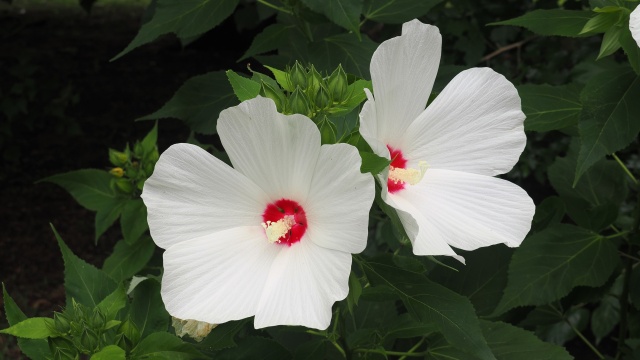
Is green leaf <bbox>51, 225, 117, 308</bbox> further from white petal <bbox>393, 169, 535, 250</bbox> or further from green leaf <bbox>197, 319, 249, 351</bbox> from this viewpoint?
white petal <bbox>393, 169, 535, 250</bbox>

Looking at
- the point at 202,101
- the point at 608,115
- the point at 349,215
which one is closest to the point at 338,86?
the point at 349,215

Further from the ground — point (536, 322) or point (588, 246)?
point (588, 246)

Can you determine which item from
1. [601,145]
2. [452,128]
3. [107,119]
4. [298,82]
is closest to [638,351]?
[601,145]

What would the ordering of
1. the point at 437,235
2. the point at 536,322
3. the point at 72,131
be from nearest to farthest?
the point at 437,235 → the point at 536,322 → the point at 72,131

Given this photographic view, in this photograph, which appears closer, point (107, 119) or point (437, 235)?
point (437, 235)

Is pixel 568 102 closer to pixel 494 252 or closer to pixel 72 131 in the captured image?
pixel 494 252

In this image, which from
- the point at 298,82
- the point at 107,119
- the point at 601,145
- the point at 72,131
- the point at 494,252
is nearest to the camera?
the point at 298,82

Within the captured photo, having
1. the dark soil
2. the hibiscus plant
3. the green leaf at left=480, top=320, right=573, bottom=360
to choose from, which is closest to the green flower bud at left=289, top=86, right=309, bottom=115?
the hibiscus plant

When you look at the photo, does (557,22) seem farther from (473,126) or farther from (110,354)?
(110,354)
